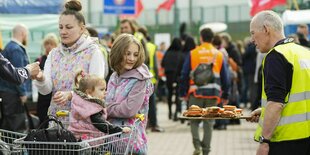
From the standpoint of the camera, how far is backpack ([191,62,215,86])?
13.9 meters

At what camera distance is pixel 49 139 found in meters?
6.57

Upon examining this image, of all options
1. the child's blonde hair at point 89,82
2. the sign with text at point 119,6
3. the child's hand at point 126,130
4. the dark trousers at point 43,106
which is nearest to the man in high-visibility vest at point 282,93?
the child's hand at point 126,130

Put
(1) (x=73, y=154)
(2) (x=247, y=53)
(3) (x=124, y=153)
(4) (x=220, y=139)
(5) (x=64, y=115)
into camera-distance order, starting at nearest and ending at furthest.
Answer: (1) (x=73, y=154)
(3) (x=124, y=153)
(5) (x=64, y=115)
(4) (x=220, y=139)
(2) (x=247, y=53)

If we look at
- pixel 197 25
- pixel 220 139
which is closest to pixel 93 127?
pixel 220 139

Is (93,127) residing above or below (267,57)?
below

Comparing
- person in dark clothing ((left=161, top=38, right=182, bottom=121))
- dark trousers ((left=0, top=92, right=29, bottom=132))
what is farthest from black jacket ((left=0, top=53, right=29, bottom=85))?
person in dark clothing ((left=161, top=38, right=182, bottom=121))

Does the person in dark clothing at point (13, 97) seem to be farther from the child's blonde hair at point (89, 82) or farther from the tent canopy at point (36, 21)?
the child's blonde hair at point (89, 82)

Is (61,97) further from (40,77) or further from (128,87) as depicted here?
(128,87)

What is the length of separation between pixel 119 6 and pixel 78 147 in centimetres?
1881

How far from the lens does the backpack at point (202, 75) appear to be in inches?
547

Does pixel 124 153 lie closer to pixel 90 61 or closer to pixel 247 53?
pixel 90 61

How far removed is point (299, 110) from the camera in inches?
266

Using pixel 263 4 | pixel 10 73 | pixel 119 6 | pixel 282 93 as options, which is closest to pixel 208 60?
pixel 10 73

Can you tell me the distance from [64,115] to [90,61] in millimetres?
704
